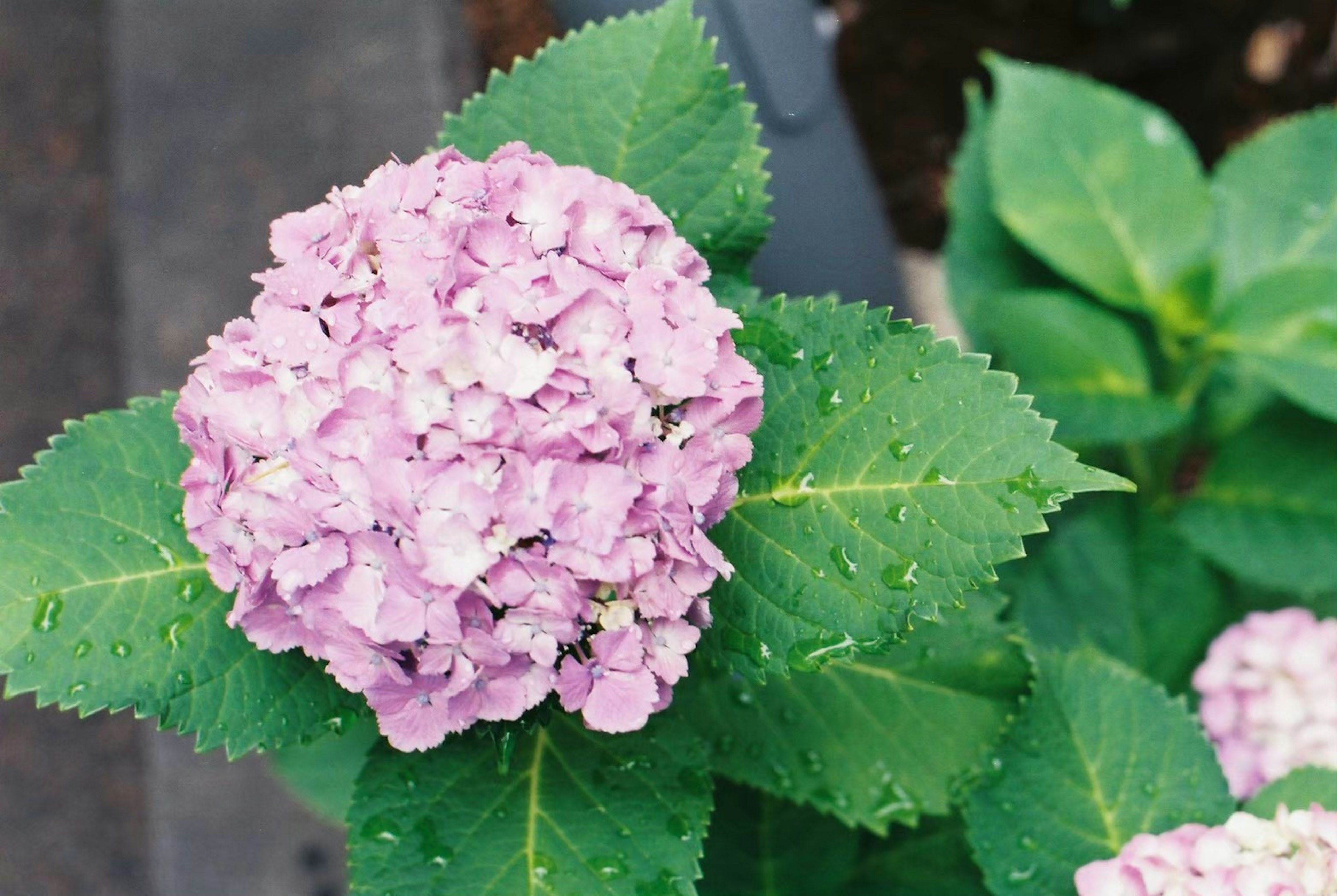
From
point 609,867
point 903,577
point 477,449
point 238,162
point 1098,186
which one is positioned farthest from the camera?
point 238,162

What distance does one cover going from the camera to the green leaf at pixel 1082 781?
47.8 inches

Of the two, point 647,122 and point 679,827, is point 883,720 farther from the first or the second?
point 647,122

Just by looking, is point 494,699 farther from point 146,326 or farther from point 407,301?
point 146,326

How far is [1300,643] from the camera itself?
1.46 m

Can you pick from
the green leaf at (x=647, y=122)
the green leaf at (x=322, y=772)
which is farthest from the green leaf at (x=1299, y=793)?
the green leaf at (x=322, y=772)

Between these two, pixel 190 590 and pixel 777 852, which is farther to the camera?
pixel 777 852

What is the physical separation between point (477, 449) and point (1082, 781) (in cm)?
78

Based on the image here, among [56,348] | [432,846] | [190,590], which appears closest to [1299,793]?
[432,846]

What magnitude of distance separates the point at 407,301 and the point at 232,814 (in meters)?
1.78

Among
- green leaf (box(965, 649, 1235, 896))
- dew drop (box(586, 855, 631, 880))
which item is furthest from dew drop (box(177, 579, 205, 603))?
green leaf (box(965, 649, 1235, 896))

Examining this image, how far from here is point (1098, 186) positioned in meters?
1.80

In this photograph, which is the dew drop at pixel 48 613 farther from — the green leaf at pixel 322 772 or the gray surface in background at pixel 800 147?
the gray surface in background at pixel 800 147

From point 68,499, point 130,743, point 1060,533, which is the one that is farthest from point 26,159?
point 1060,533

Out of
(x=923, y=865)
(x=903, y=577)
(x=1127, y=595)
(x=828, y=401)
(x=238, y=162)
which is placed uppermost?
(x=238, y=162)
